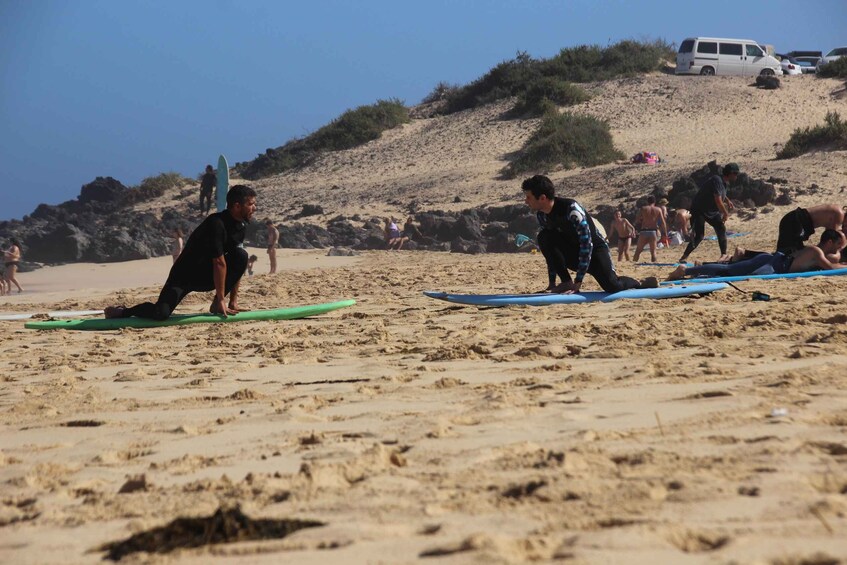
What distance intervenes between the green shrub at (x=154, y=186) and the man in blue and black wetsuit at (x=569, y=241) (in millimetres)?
32319

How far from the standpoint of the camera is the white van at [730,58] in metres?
39.0

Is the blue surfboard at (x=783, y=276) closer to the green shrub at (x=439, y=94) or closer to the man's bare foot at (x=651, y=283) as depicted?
the man's bare foot at (x=651, y=283)

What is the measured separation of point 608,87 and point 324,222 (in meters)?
16.2

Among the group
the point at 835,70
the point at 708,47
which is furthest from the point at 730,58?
the point at 835,70

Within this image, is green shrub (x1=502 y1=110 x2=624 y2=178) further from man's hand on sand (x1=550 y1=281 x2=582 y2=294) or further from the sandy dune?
the sandy dune

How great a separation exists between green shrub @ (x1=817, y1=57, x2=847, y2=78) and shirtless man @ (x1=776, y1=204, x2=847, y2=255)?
1221 inches

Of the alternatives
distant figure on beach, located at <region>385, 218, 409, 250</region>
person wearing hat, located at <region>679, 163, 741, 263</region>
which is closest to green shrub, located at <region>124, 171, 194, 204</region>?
distant figure on beach, located at <region>385, 218, 409, 250</region>

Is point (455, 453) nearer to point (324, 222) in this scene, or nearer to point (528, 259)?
point (528, 259)

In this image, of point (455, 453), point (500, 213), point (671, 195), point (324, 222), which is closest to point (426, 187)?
point (324, 222)

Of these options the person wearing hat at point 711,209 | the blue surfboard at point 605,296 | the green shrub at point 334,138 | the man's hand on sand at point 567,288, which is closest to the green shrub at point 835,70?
the green shrub at point 334,138

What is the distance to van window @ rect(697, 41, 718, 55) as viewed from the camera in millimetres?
39156

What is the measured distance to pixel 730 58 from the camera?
128 ft

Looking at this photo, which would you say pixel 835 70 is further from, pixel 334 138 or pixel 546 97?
pixel 334 138

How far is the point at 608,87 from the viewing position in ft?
131
